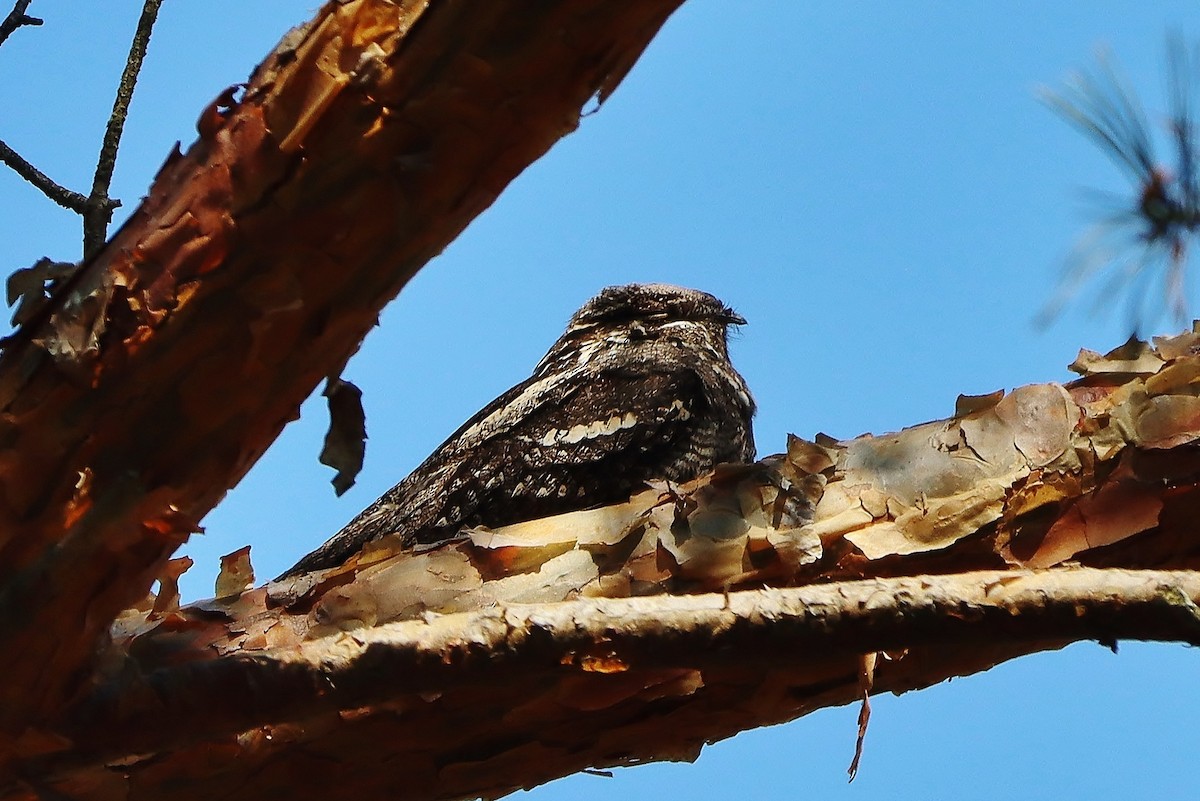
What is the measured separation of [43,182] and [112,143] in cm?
28

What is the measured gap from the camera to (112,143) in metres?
3.21

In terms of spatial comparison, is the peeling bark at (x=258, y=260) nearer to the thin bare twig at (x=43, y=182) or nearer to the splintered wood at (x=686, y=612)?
the splintered wood at (x=686, y=612)

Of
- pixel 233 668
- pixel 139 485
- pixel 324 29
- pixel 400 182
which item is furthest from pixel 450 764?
pixel 324 29

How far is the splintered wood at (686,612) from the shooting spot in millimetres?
2209

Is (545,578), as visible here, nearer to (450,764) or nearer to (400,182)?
(450,764)

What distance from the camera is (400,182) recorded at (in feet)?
5.92

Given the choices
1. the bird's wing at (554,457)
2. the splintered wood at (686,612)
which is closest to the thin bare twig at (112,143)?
the splintered wood at (686,612)

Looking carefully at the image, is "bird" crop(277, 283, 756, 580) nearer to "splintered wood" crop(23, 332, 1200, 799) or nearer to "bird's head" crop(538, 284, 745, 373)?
"bird's head" crop(538, 284, 745, 373)

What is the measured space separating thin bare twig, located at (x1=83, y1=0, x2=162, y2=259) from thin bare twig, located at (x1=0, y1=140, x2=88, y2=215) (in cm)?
7

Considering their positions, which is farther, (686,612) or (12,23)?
(12,23)

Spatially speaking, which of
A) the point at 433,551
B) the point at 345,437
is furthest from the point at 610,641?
the point at 433,551

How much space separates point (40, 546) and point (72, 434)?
7.6 inches

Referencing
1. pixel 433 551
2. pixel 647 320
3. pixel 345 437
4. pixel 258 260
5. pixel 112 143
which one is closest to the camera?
pixel 258 260

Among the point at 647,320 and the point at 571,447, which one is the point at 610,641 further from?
the point at 647,320
